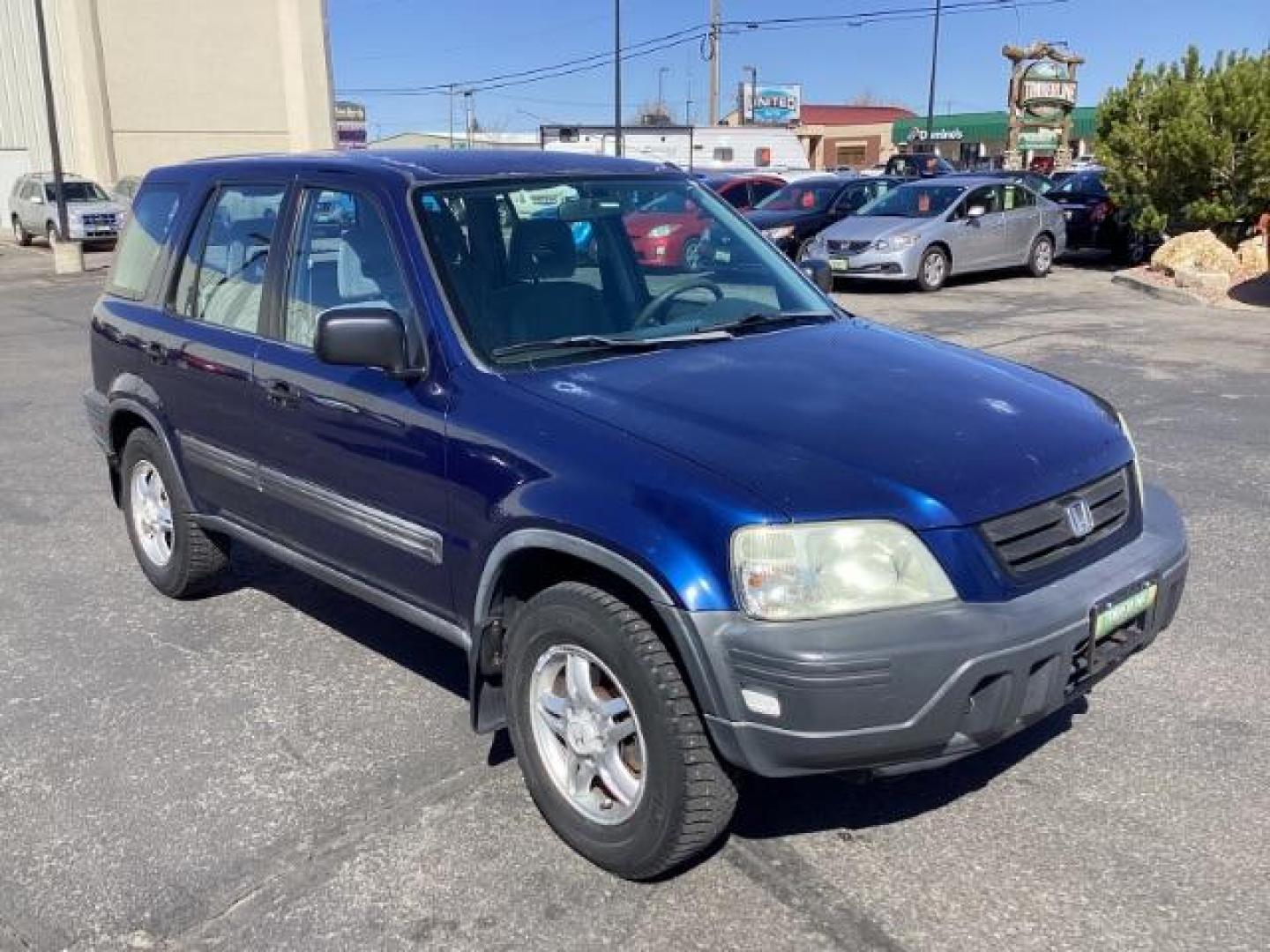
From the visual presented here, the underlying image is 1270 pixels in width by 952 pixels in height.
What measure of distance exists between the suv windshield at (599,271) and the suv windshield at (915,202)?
12935 millimetres

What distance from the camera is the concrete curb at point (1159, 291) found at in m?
15.0

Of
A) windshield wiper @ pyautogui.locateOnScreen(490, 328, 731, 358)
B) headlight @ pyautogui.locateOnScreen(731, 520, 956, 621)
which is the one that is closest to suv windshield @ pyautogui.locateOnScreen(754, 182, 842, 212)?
windshield wiper @ pyautogui.locateOnScreen(490, 328, 731, 358)

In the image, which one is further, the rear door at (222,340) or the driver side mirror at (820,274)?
the driver side mirror at (820,274)

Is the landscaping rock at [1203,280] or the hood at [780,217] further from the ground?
the hood at [780,217]

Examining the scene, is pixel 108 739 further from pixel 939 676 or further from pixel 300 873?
pixel 939 676

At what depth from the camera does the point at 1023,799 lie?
3357mm

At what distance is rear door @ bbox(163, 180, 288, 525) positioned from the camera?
414 centimetres

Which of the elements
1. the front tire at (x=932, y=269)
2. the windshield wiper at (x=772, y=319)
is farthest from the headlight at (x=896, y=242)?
the windshield wiper at (x=772, y=319)

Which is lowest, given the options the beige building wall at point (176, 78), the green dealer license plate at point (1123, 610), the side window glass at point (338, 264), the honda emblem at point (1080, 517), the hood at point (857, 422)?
the green dealer license plate at point (1123, 610)

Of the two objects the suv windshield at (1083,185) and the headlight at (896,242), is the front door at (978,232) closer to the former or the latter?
the headlight at (896,242)

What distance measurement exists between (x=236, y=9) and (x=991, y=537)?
1441 inches

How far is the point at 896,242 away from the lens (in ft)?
51.6

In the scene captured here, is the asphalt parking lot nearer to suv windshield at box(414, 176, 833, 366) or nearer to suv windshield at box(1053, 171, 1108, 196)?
suv windshield at box(414, 176, 833, 366)

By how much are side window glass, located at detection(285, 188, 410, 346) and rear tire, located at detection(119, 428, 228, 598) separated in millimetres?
1187
